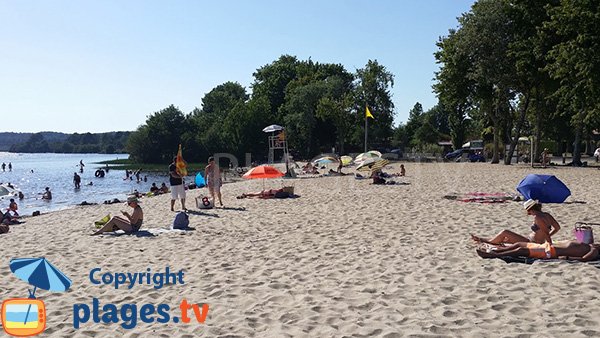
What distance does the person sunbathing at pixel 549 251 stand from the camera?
307 inches

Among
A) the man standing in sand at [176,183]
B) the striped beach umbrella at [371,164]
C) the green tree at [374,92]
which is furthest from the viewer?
the green tree at [374,92]

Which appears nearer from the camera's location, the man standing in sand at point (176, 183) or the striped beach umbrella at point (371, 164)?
the man standing in sand at point (176, 183)

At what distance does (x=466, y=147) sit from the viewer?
6216cm

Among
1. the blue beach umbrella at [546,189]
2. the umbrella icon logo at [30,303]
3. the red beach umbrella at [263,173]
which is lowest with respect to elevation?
the umbrella icon logo at [30,303]

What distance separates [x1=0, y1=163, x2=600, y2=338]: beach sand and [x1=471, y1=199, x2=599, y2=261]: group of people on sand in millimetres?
228

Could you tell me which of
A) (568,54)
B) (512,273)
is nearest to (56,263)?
(512,273)

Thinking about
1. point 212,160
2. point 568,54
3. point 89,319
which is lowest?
point 89,319

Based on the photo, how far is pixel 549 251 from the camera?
312 inches

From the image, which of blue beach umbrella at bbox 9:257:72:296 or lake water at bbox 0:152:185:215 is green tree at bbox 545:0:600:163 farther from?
lake water at bbox 0:152:185:215

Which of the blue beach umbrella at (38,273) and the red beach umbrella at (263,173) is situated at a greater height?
the red beach umbrella at (263,173)

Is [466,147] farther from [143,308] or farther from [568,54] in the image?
[143,308]

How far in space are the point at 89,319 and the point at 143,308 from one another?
64 cm

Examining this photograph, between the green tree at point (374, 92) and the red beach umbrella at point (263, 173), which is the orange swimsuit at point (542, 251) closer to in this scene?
the red beach umbrella at point (263, 173)

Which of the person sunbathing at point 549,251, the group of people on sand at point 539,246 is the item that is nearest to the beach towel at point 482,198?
the group of people on sand at point 539,246
